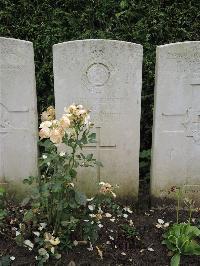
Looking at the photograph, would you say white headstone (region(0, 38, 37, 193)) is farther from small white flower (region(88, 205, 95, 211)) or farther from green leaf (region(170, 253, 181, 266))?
green leaf (region(170, 253, 181, 266))

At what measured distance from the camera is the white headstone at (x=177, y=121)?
360 centimetres

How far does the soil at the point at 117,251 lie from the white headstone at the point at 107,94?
49 cm

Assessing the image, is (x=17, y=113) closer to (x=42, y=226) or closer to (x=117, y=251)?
(x=42, y=226)

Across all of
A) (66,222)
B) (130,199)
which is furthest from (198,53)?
(66,222)

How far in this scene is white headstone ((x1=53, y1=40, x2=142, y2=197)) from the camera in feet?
11.8

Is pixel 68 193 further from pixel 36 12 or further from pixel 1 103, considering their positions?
pixel 36 12

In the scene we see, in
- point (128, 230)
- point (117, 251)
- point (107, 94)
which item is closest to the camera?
point (117, 251)

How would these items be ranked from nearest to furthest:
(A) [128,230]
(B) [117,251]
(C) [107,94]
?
1. (B) [117,251]
2. (A) [128,230]
3. (C) [107,94]

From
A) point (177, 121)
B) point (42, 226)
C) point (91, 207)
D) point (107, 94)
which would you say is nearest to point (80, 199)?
point (42, 226)

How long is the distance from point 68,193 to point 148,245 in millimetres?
828

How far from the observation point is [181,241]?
3.32 m

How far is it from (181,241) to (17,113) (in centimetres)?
164

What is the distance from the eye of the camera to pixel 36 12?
4.55 metres

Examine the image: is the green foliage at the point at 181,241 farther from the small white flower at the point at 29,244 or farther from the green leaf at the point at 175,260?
the small white flower at the point at 29,244
